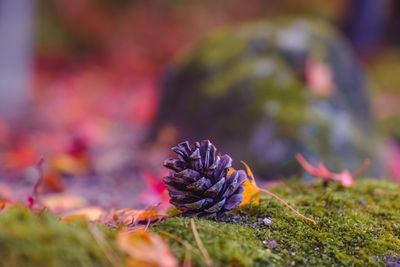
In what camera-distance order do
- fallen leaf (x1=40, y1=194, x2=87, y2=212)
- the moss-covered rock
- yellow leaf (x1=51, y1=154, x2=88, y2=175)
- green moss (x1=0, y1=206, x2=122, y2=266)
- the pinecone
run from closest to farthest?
1. green moss (x1=0, y1=206, x2=122, y2=266)
2. the pinecone
3. fallen leaf (x1=40, y1=194, x2=87, y2=212)
4. the moss-covered rock
5. yellow leaf (x1=51, y1=154, x2=88, y2=175)

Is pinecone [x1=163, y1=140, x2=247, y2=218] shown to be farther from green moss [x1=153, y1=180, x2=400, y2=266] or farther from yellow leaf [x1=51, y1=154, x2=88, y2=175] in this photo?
yellow leaf [x1=51, y1=154, x2=88, y2=175]

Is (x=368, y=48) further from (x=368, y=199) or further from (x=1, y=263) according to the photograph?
(x=1, y=263)

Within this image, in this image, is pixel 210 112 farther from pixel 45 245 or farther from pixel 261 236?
pixel 45 245

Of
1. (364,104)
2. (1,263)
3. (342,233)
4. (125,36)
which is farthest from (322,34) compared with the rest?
(125,36)

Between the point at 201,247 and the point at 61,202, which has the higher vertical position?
the point at 61,202

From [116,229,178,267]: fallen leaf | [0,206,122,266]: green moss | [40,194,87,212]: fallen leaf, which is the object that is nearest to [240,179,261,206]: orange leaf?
[116,229,178,267]: fallen leaf

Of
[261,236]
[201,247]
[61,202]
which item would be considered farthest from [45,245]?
[61,202]

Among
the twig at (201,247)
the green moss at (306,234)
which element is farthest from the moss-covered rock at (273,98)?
the twig at (201,247)

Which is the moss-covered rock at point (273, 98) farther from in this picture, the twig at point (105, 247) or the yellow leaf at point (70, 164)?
the twig at point (105, 247)
